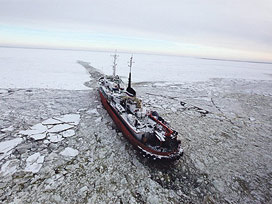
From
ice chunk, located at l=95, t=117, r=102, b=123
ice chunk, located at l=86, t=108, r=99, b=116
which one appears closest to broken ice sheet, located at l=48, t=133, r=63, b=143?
ice chunk, located at l=95, t=117, r=102, b=123

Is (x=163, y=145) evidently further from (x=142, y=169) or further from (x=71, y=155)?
(x=71, y=155)

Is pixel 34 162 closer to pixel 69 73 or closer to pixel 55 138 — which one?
pixel 55 138

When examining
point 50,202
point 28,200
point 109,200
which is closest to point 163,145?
point 109,200

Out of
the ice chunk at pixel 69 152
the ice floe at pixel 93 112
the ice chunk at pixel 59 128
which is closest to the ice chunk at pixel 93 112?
the ice floe at pixel 93 112

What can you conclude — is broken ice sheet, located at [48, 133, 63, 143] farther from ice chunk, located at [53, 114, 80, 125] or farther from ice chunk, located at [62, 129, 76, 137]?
ice chunk, located at [53, 114, 80, 125]

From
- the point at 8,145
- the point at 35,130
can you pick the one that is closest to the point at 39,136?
the point at 35,130
